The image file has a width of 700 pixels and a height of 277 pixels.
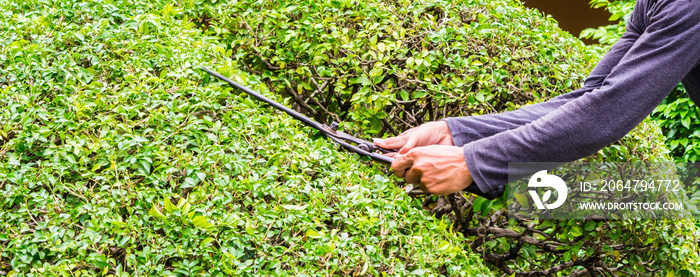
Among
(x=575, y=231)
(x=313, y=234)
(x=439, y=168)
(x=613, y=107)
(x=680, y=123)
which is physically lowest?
(x=680, y=123)

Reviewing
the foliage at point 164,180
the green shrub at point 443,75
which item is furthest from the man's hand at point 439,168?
the green shrub at point 443,75

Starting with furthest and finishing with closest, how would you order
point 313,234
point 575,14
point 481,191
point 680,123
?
point 575,14 → point 680,123 → point 481,191 → point 313,234

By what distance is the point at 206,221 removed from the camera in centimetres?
155

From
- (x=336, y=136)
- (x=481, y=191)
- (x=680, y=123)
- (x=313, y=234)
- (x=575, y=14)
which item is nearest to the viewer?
(x=313, y=234)

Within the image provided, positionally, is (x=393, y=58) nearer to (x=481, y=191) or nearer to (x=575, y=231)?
(x=481, y=191)

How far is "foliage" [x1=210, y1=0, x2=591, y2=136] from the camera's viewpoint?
246 centimetres

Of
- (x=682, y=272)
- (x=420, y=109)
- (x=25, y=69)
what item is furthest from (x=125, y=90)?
(x=682, y=272)

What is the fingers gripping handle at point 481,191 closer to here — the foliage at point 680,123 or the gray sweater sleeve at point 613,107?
the gray sweater sleeve at point 613,107

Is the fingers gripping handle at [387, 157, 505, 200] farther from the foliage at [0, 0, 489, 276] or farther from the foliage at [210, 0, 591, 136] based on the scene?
the foliage at [210, 0, 591, 136]

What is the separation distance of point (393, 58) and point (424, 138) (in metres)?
0.55

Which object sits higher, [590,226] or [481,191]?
[481,191]

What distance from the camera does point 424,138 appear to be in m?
2.06

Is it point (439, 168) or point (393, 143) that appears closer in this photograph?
point (439, 168)

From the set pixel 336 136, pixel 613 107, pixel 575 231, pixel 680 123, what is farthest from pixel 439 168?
pixel 680 123
